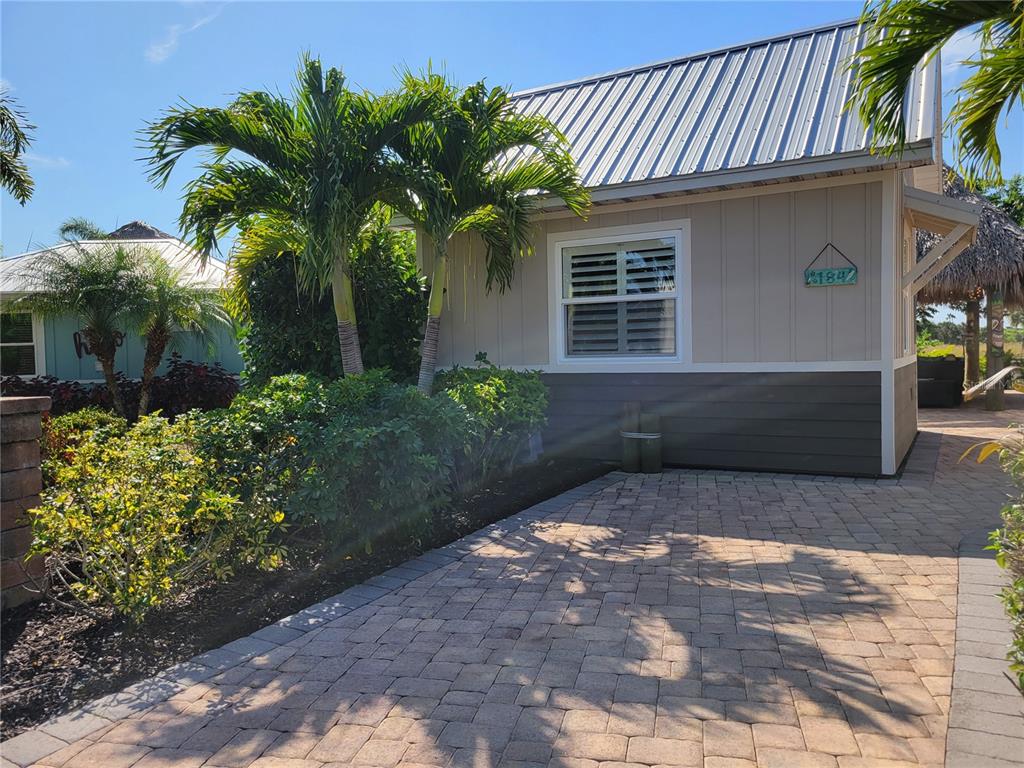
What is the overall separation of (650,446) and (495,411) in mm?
2081

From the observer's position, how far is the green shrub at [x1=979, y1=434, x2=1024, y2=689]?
2461mm

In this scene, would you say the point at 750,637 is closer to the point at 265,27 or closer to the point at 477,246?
the point at 477,246

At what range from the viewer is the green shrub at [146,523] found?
324cm

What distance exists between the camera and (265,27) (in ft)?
21.9

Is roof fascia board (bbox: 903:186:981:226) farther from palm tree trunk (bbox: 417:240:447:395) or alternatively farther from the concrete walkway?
palm tree trunk (bbox: 417:240:447:395)

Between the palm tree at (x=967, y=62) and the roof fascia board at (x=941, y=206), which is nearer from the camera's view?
the palm tree at (x=967, y=62)

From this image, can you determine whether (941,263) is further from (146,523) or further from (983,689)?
(146,523)

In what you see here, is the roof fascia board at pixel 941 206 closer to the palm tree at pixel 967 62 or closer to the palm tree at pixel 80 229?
the palm tree at pixel 967 62

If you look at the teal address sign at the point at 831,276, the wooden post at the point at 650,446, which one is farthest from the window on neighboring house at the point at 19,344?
the teal address sign at the point at 831,276

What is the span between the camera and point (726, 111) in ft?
25.3

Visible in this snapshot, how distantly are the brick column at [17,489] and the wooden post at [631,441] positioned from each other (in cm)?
539

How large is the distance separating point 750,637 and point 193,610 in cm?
284

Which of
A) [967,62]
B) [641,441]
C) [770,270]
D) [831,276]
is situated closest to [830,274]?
[831,276]

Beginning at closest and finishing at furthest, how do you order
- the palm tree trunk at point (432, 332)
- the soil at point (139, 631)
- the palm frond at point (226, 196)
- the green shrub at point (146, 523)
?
the soil at point (139, 631) < the green shrub at point (146, 523) < the palm frond at point (226, 196) < the palm tree trunk at point (432, 332)
